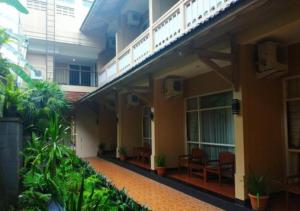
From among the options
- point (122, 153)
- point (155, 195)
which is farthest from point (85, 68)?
point (155, 195)

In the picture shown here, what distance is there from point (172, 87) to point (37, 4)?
10056 mm

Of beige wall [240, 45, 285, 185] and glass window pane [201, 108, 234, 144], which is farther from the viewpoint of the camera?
glass window pane [201, 108, 234, 144]

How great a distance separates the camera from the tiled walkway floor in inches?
205

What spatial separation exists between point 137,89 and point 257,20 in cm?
477

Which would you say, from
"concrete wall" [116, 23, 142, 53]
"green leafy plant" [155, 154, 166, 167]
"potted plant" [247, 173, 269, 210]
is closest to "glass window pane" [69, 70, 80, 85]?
"concrete wall" [116, 23, 142, 53]

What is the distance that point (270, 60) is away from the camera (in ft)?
15.4

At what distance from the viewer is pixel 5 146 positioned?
4.50 metres

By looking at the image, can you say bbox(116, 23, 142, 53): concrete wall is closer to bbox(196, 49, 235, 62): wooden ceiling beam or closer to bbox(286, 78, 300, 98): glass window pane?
bbox(196, 49, 235, 62): wooden ceiling beam

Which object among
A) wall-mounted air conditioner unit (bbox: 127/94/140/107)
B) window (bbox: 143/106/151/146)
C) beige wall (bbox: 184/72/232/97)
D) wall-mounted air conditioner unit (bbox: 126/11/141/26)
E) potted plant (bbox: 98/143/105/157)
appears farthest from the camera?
potted plant (bbox: 98/143/105/157)

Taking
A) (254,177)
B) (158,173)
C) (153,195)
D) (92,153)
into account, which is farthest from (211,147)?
(92,153)

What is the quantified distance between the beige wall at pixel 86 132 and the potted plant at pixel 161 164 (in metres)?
7.60

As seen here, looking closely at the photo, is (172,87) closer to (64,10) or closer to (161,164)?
(161,164)

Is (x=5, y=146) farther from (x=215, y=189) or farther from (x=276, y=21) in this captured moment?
(x=276, y=21)

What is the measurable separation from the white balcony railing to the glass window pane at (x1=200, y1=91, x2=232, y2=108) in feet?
6.29
